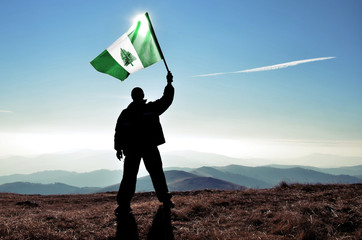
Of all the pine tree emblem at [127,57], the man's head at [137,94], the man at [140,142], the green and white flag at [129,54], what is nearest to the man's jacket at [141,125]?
the man at [140,142]

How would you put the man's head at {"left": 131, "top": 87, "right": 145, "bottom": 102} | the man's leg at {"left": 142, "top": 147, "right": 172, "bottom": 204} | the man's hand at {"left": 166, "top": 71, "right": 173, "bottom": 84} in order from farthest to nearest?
1. the man's hand at {"left": 166, "top": 71, "right": 173, "bottom": 84}
2. the man's head at {"left": 131, "top": 87, "right": 145, "bottom": 102}
3. the man's leg at {"left": 142, "top": 147, "right": 172, "bottom": 204}

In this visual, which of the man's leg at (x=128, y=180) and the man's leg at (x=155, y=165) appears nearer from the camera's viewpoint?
the man's leg at (x=128, y=180)

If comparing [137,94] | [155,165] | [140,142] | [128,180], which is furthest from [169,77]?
[128,180]

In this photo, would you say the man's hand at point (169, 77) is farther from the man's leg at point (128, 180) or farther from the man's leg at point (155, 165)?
the man's leg at point (128, 180)

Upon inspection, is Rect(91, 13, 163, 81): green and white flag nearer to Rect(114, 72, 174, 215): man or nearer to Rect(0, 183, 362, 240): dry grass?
Rect(114, 72, 174, 215): man

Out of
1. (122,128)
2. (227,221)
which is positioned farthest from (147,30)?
(227,221)

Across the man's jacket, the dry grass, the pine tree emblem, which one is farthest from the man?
the pine tree emblem
